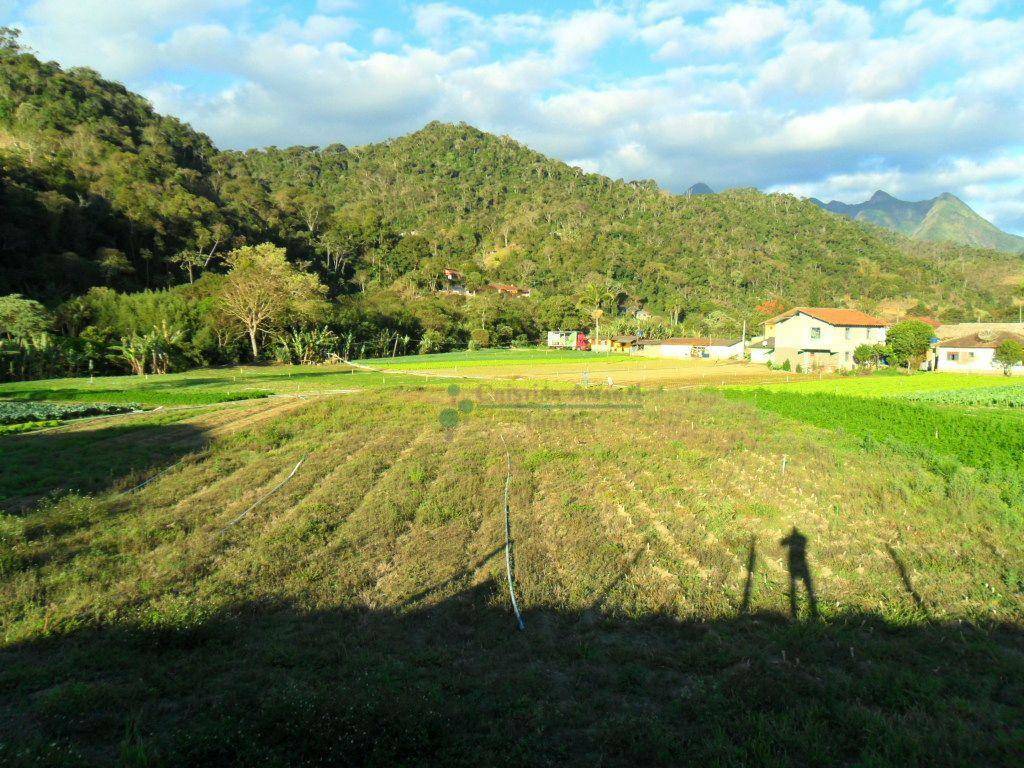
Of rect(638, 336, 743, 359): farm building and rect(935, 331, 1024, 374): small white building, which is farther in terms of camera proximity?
rect(638, 336, 743, 359): farm building

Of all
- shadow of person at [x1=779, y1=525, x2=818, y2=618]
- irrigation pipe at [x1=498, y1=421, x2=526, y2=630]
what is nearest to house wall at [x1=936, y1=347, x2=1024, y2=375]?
shadow of person at [x1=779, y1=525, x2=818, y2=618]

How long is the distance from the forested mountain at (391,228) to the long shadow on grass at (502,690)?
2414 inches

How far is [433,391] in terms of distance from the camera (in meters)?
31.8

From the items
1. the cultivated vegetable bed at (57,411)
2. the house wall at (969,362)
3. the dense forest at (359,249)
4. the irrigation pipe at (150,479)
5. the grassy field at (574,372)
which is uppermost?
the dense forest at (359,249)

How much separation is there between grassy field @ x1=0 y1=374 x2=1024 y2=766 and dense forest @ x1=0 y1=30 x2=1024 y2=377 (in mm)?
44181

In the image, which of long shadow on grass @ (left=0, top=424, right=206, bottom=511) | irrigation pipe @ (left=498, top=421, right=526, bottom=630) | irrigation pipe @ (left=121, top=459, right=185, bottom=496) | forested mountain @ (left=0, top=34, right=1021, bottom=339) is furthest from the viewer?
forested mountain @ (left=0, top=34, right=1021, bottom=339)

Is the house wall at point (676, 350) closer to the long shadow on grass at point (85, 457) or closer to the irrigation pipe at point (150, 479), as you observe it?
the long shadow on grass at point (85, 457)

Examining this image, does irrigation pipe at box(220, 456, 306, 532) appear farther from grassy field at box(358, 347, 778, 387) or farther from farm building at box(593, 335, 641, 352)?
farm building at box(593, 335, 641, 352)

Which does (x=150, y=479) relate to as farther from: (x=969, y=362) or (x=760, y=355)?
(x=760, y=355)

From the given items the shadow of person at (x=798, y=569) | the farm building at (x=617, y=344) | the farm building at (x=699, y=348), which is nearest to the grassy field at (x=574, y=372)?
the farm building at (x=699, y=348)

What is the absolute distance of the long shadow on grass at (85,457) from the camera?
12.9 meters

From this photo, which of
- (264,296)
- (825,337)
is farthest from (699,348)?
(264,296)

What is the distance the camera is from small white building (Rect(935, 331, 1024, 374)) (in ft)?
177

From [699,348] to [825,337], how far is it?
23820mm
